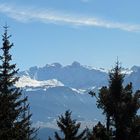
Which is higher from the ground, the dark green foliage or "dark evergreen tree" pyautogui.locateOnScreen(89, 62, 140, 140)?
"dark evergreen tree" pyautogui.locateOnScreen(89, 62, 140, 140)

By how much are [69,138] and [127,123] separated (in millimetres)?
5165

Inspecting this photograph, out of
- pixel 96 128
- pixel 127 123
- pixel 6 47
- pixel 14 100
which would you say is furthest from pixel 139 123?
pixel 6 47

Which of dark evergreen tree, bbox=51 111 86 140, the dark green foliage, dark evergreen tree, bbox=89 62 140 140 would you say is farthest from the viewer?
dark evergreen tree, bbox=51 111 86 140

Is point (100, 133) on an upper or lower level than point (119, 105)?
lower

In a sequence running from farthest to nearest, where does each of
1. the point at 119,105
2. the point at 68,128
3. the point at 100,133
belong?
1. the point at 68,128
2. the point at 119,105
3. the point at 100,133

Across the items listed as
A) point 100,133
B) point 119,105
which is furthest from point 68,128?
point 119,105

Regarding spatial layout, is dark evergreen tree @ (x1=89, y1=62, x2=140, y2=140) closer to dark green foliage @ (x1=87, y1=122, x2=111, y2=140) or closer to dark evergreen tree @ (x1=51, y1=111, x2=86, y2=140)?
dark green foliage @ (x1=87, y1=122, x2=111, y2=140)

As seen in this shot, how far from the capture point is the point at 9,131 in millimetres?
19234

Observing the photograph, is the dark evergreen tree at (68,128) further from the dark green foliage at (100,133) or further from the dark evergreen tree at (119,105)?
the dark green foliage at (100,133)

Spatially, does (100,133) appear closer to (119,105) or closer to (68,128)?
(119,105)

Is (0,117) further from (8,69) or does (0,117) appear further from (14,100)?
(8,69)

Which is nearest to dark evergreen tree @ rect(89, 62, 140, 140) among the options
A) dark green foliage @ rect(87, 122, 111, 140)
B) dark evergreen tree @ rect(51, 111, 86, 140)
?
dark green foliage @ rect(87, 122, 111, 140)

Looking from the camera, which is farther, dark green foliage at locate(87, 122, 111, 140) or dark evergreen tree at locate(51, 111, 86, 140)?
dark evergreen tree at locate(51, 111, 86, 140)

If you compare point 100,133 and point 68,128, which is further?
point 68,128
